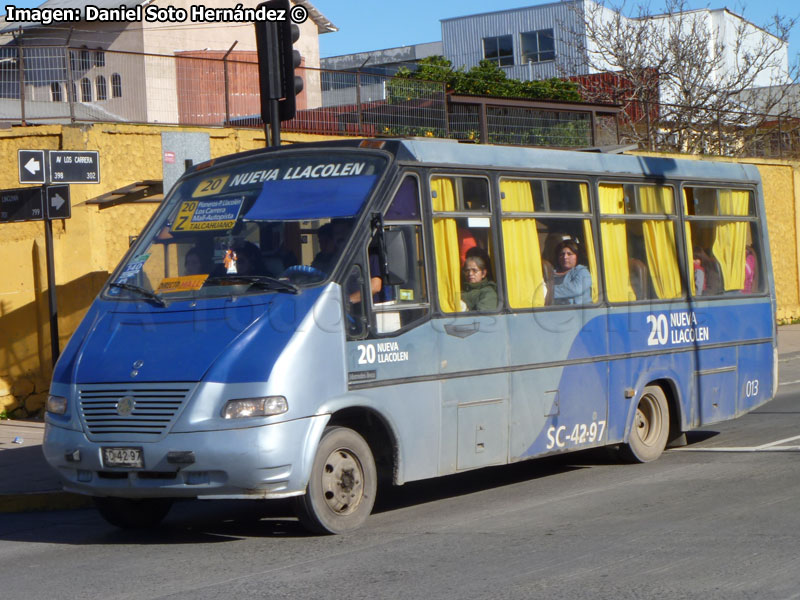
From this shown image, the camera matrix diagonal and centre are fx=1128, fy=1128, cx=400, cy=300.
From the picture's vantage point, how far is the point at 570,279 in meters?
9.58

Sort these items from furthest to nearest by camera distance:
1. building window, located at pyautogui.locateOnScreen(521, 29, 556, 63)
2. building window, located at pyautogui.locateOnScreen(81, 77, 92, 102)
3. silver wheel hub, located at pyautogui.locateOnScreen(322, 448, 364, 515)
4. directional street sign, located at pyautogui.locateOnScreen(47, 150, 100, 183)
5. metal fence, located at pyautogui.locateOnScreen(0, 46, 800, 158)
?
building window, located at pyautogui.locateOnScreen(521, 29, 556, 63)
building window, located at pyautogui.locateOnScreen(81, 77, 92, 102)
metal fence, located at pyautogui.locateOnScreen(0, 46, 800, 158)
directional street sign, located at pyautogui.locateOnScreen(47, 150, 100, 183)
silver wheel hub, located at pyautogui.locateOnScreen(322, 448, 364, 515)

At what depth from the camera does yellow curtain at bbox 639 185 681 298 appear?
10.5 meters

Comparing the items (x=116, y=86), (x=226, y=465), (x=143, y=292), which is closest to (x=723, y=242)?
(x=143, y=292)

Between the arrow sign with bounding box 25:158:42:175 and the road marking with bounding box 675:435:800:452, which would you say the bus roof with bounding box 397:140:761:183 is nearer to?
the road marking with bounding box 675:435:800:452

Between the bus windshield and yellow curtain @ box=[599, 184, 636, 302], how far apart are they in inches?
110

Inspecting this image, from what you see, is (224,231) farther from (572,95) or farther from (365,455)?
(572,95)

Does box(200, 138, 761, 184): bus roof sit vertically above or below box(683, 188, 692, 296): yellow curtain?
above

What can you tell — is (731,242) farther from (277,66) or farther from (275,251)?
(275,251)

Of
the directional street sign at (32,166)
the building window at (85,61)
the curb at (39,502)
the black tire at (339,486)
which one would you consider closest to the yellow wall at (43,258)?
the building window at (85,61)

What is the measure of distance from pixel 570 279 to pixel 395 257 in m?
2.19

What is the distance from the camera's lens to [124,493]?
7.23m

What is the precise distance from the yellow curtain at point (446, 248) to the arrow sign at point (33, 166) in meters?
4.81

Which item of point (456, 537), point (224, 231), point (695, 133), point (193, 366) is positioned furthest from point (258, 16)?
point (695, 133)

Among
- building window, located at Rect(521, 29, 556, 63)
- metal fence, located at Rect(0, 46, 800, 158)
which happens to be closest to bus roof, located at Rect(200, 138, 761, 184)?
metal fence, located at Rect(0, 46, 800, 158)
